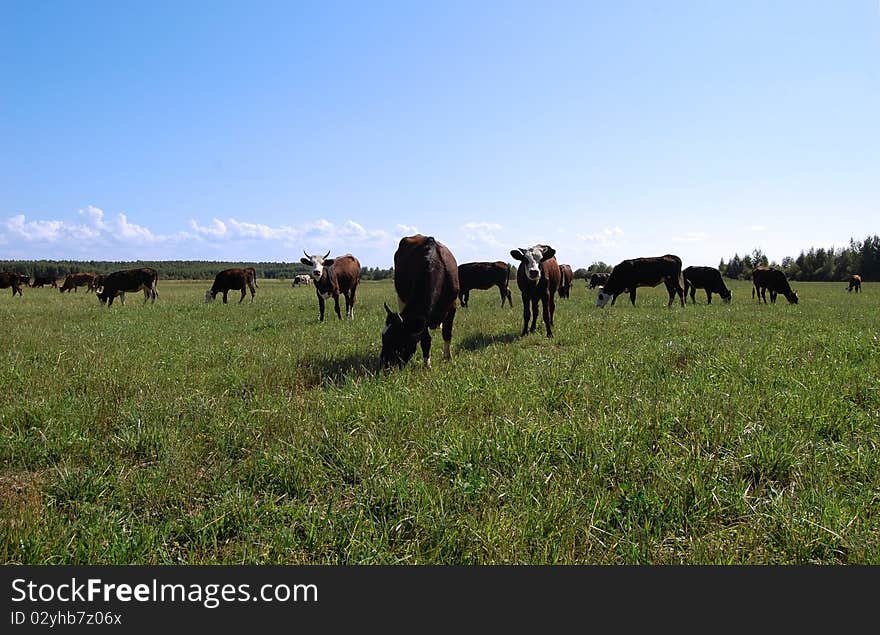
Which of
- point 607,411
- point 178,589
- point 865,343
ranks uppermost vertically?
point 865,343

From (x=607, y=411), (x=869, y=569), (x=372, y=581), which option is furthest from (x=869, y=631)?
(x=607, y=411)

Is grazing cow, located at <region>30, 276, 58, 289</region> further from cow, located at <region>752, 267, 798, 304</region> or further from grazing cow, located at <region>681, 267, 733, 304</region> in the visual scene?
cow, located at <region>752, 267, 798, 304</region>

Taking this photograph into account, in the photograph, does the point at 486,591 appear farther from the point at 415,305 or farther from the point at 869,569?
the point at 415,305

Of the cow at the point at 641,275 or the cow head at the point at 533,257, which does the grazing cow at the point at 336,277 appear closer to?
the cow head at the point at 533,257

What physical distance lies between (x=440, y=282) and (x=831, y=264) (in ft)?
363

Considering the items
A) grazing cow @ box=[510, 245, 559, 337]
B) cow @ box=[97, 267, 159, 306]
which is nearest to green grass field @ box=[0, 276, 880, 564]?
grazing cow @ box=[510, 245, 559, 337]

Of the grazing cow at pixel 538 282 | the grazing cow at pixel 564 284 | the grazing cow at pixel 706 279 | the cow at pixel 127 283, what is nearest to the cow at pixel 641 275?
the grazing cow at pixel 706 279

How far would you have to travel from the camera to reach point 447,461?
147 inches

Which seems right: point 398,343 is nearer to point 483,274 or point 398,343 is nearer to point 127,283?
point 483,274

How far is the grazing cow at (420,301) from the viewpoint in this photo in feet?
24.0

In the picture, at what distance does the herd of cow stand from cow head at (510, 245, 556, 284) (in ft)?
0.08

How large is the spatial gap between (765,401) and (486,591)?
14.4ft

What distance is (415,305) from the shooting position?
25.2 feet

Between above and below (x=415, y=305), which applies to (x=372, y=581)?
below
